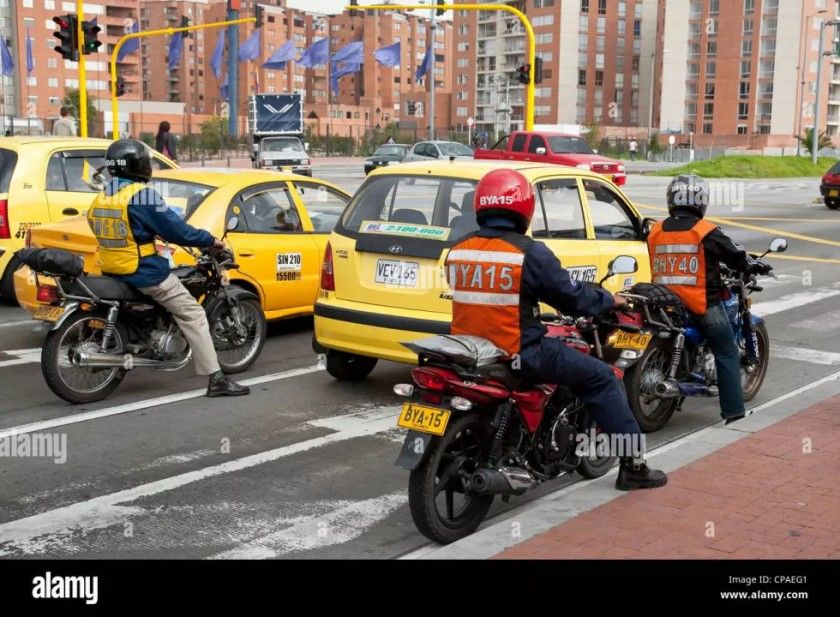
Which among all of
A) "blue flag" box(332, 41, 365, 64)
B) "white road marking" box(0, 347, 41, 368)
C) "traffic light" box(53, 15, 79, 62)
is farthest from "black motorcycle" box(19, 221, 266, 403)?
"blue flag" box(332, 41, 365, 64)

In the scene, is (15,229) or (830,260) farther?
(830,260)

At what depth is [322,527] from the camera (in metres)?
5.22

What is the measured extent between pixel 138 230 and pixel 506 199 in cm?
352

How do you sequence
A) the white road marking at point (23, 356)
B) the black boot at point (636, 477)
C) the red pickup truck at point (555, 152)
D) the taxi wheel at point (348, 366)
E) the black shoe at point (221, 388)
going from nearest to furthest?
the black boot at point (636, 477) → the black shoe at point (221, 388) → the taxi wheel at point (348, 366) → the white road marking at point (23, 356) → the red pickup truck at point (555, 152)

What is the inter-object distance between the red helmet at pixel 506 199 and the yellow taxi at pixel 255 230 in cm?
453

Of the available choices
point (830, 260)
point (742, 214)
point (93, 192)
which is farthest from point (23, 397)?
point (742, 214)

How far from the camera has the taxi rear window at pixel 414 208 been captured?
749cm

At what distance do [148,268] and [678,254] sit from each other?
146 inches

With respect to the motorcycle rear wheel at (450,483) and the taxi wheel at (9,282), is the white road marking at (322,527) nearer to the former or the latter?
the motorcycle rear wheel at (450,483)

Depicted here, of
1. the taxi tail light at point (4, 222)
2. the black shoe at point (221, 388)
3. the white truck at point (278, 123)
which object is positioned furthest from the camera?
the white truck at point (278, 123)

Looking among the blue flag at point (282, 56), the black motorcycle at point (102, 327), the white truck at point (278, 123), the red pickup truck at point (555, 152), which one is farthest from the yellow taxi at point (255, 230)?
the blue flag at point (282, 56)

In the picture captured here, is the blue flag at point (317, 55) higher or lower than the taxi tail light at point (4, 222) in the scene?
higher

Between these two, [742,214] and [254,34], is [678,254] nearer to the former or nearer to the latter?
[742,214]
